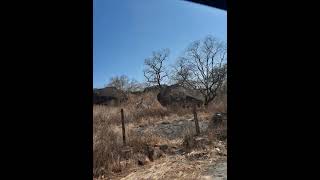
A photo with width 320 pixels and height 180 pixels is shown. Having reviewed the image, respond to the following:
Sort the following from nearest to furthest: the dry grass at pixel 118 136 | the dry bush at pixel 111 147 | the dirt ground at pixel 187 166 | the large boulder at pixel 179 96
→ the dirt ground at pixel 187 166 < the dry bush at pixel 111 147 < the dry grass at pixel 118 136 < the large boulder at pixel 179 96

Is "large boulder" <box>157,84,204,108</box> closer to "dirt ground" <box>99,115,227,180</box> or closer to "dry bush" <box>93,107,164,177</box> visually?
"dry bush" <box>93,107,164,177</box>

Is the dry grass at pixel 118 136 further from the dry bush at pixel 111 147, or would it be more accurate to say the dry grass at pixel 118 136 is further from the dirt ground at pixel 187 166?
the dirt ground at pixel 187 166

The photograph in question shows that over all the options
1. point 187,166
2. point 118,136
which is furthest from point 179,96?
point 187,166

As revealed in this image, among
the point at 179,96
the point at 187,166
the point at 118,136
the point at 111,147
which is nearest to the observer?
the point at 187,166

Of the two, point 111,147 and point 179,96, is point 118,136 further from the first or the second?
point 179,96

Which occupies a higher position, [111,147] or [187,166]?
[111,147]

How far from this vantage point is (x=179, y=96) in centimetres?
1917

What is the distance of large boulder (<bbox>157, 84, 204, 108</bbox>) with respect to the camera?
58.9 ft

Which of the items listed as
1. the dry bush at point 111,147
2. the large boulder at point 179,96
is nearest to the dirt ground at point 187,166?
the dry bush at point 111,147

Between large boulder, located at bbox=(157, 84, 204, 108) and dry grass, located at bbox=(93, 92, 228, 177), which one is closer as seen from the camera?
dry grass, located at bbox=(93, 92, 228, 177)

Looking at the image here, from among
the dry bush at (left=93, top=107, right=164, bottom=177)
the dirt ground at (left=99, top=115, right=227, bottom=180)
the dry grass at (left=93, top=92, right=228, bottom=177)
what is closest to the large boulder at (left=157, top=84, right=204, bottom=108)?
the dry grass at (left=93, top=92, right=228, bottom=177)

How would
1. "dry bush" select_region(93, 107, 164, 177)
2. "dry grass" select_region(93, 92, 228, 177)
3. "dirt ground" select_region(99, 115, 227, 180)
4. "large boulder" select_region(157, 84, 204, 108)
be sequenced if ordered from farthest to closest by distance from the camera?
"large boulder" select_region(157, 84, 204, 108), "dry grass" select_region(93, 92, 228, 177), "dry bush" select_region(93, 107, 164, 177), "dirt ground" select_region(99, 115, 227, 180)

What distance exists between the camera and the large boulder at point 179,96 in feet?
58.9
